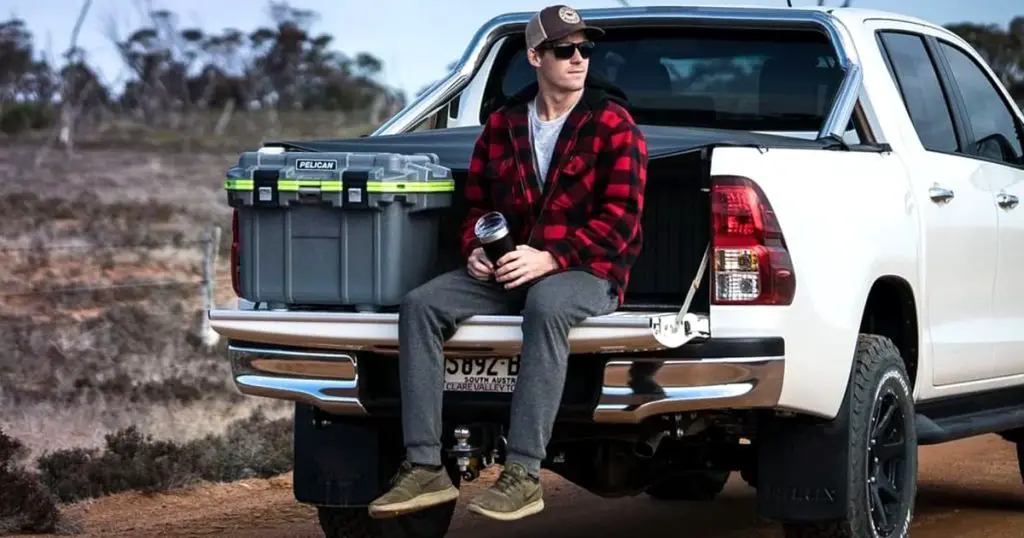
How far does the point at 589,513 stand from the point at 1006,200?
236 cm

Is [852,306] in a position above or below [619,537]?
above

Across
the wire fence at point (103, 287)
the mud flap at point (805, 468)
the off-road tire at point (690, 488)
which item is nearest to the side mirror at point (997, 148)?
the off-road tire at point (690, 488)

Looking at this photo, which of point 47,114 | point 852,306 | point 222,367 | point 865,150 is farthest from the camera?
point 47,114

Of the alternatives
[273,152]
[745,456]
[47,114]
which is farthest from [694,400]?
[47,114]

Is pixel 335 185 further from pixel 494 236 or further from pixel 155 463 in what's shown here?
pixel 155 463

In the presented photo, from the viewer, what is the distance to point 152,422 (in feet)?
40.2

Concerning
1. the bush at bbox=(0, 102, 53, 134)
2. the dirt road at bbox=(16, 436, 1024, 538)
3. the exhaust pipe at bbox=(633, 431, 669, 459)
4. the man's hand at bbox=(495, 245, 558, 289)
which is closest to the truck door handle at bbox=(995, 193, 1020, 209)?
the dirt road at bbox=(16, 436, 1024, 538)

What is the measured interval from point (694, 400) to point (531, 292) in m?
0.58

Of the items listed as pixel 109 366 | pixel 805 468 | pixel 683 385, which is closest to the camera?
pixel 683 385

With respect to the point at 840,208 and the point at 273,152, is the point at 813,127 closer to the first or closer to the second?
the point at 840,208

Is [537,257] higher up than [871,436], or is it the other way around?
[537,257]

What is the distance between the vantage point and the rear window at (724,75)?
7395 millimetres

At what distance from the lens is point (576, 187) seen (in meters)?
6.09

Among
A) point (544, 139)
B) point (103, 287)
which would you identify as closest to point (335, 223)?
point (544, 139)
